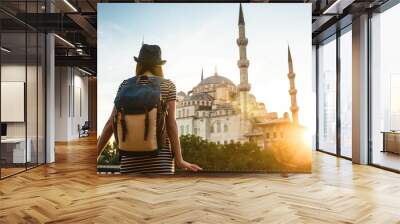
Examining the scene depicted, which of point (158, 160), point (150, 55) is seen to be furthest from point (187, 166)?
point (150, 55)

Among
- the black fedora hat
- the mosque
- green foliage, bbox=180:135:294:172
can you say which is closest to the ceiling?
the black fedora hat

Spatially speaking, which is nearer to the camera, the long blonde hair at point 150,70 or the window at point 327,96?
the long blonde hair at point 150,70

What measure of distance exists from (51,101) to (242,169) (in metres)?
4.65

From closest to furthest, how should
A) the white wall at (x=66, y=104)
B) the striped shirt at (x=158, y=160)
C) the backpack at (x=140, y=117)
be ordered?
the backpack at (x=140, y=117), the striped shirt at (x=158, y=160), the white wall at (x=66, y=104)

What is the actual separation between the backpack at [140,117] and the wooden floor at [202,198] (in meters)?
0.60

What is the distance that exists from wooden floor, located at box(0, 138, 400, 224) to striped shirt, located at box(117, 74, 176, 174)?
16 cm

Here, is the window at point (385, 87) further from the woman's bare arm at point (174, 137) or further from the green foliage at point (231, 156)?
the woman's bare arm at point (174, 137)

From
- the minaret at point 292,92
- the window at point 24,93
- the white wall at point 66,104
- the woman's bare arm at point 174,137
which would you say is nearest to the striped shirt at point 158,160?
the woman's bare arm at point 174,137

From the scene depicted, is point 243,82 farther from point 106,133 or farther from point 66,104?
point 66,104

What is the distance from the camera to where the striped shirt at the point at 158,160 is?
21.0ft

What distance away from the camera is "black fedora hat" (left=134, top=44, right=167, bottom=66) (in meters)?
6.64

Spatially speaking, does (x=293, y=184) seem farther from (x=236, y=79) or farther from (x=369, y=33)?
(x=369, y=33)

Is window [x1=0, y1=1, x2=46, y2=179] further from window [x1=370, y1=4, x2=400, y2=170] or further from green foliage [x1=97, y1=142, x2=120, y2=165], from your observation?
window [x1=370, y1=4, x2=400, y2=170]

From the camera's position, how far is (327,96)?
10.7 meters
